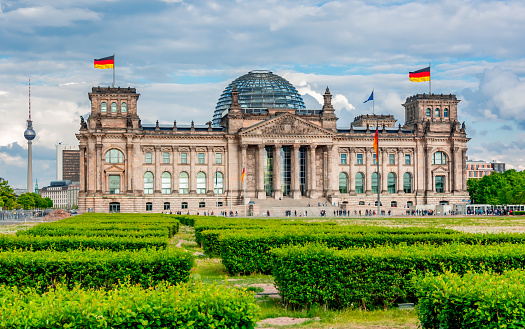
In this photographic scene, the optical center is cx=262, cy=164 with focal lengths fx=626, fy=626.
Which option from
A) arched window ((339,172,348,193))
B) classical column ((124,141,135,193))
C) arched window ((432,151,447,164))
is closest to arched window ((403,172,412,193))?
arched window ((432,151,447,164))

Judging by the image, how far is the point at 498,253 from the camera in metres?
19.9

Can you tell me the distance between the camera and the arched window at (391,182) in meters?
129

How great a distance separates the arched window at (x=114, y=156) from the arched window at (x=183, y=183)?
38.3 feet

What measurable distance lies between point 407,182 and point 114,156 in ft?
194

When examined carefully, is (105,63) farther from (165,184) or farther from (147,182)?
(165,184)

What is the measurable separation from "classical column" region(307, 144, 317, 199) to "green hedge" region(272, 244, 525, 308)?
100125 millimetres

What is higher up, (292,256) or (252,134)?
(252,134)

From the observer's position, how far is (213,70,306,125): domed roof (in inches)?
5418

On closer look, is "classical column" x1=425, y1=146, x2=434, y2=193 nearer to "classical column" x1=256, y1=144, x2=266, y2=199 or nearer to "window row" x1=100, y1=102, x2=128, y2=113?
"classical column" x1=256, y1=144, x2=266, y2=199

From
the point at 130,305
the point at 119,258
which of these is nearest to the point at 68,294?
the point at 130,305

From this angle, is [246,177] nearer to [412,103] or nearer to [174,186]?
[174,186]

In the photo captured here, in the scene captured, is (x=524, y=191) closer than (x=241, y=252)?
No

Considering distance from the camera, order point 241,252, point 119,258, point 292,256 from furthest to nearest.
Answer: point 241,252, point 292,256, point 119,258

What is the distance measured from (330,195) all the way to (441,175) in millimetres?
25935
